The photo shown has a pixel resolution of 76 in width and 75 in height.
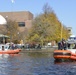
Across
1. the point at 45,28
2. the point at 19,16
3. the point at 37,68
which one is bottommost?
the point at 37,68

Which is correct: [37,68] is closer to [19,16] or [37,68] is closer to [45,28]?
[45,28]

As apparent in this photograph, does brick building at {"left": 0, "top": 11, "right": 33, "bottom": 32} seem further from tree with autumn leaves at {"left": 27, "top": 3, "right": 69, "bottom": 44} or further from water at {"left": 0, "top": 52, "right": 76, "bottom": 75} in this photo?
water at {"left": 0, "top": 52, "right": 76, "bottom": 75}

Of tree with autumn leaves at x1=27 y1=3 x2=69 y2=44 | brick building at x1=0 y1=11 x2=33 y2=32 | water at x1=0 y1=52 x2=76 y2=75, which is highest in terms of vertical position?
brick building at x1=0 y1=11 x2=33 y2=32

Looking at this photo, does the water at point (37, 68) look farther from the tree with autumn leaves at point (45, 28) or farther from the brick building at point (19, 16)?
the brick building at point (19, 16)

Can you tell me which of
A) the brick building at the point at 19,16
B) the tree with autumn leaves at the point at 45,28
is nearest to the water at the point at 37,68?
the tree with autumn leaves at the point at 45,28

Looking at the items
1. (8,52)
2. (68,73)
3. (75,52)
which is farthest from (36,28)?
(68,73)

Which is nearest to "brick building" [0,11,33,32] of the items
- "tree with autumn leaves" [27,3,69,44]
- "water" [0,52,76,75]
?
"tree with autumn leaves" [27,3,69,44]

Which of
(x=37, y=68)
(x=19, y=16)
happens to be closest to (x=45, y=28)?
(x=19, y=16)

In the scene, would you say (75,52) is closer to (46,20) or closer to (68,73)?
(68,73)

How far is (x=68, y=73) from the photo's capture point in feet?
111

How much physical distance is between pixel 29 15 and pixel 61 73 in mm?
137831

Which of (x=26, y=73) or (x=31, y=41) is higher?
(x=31, y=41)

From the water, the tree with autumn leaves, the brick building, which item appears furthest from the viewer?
the brick building

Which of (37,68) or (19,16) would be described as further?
(19,16)
